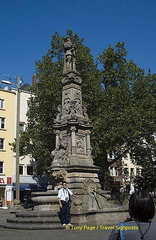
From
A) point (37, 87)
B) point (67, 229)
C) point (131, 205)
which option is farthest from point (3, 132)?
point (131, 205)

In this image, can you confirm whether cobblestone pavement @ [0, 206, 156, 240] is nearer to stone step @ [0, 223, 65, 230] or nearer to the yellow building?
stone step @ [0, 223, 65, 230]

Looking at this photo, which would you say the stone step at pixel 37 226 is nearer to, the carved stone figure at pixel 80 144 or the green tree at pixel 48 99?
the carved stone figure at pixel 80 144

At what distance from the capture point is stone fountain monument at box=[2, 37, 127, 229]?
10758 mm

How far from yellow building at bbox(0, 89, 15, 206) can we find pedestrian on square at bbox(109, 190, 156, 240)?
31.9 m

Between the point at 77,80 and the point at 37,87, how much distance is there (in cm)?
1335

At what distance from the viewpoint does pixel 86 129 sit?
51.3 ft

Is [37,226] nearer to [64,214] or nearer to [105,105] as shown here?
[64,214]

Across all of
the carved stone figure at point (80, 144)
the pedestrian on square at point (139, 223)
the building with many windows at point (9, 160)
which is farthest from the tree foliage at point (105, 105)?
the pedestrian on square at point (139, 223)

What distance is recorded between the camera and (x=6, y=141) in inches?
1406

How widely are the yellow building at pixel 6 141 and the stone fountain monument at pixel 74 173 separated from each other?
20384mm

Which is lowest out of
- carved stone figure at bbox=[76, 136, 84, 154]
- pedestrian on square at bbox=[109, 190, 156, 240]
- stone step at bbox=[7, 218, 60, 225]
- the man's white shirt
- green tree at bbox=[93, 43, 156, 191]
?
stone step at bbox=[7, 218, 60, 225]

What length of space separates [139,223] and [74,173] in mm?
11457

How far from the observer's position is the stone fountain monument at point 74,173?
10758 mm

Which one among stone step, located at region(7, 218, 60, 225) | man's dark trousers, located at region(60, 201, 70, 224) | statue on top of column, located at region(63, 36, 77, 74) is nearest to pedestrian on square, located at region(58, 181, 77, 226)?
man's dark trousers, located at region(60, 201, 70, 224)
